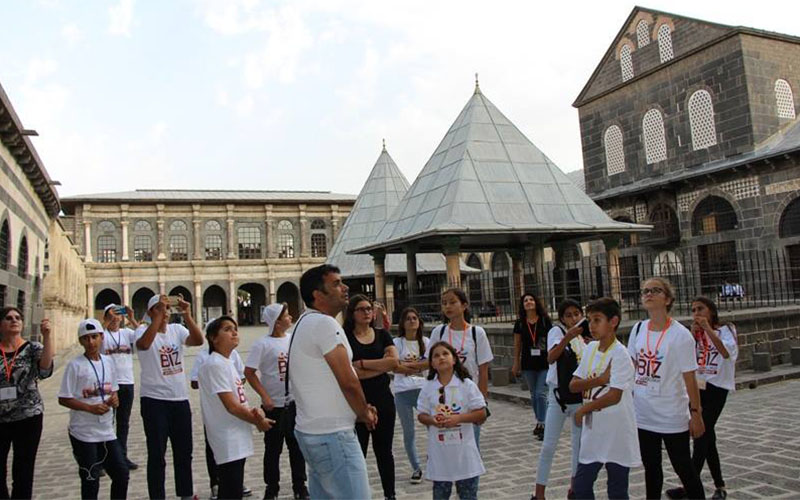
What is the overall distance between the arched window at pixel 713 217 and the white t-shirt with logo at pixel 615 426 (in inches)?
783

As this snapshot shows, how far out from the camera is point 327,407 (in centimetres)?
299

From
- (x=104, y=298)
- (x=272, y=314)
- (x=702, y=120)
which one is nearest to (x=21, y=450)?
(x=272, y=314)

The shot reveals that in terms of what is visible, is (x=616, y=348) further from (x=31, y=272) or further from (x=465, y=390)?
(x=31, y=272)

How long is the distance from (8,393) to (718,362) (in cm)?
500

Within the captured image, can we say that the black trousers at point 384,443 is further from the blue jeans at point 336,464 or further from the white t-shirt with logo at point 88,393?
the white t-shirt with logo at point 88,393

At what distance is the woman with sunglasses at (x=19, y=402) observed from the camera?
4309 mm

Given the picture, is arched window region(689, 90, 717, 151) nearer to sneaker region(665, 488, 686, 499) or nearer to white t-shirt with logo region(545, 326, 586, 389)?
white t-shirt with logo region(545, 326, 586, 389)

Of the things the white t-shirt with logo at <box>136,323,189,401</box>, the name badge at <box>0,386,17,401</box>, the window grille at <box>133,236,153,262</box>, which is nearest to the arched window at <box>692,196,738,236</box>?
the white t-shirt with logo at <box>136,323,189,401</box>

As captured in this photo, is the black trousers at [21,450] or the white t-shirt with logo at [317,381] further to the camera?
the black trousers at [21,450]

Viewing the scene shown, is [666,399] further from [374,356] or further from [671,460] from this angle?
[374,356]

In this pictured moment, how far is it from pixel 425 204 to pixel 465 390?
25.5 ft

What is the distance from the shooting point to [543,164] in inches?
470

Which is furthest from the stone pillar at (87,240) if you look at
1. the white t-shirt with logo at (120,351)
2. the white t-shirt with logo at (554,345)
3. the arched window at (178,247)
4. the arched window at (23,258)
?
the white t-shirt with logo at (554,345)

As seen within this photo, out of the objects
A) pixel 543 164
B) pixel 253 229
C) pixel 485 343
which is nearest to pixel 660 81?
pixel 543 164
